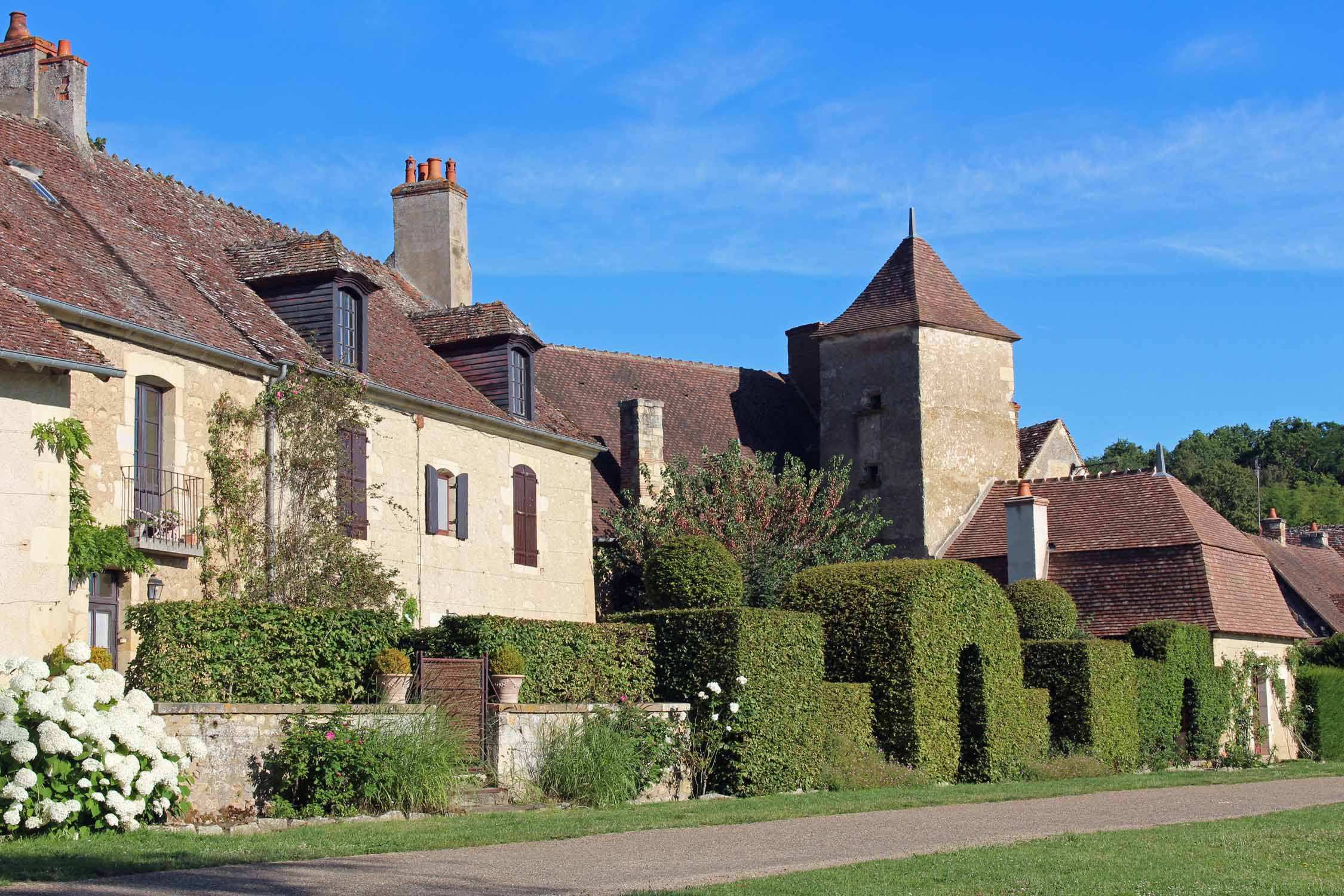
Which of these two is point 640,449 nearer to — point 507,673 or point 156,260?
point 156,260

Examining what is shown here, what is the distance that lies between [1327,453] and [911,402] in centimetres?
7151

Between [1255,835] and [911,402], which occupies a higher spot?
[911,402]

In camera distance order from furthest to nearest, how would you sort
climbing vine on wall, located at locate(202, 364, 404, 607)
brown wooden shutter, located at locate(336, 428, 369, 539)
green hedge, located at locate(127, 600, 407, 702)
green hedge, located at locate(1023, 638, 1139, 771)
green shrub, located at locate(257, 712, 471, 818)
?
green hedge, located at locate(1023, 638, 1139, 771), brown wooden shutter, located at locate(336, 428, 369, 539), climbing vine on wall, located at locate(202, 364, 404, 607), green hedge, located at locate(127, 600, 407, 702), green shrub, located at locate(257, 712, 471, 818)

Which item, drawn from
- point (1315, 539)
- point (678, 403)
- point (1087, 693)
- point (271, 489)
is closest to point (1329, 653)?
point (1087, 693)

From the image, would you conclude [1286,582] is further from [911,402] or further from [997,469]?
[911,402]

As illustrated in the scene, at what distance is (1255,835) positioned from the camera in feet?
39.8

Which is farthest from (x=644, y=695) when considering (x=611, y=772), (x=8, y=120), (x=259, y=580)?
(x=8, y=120)

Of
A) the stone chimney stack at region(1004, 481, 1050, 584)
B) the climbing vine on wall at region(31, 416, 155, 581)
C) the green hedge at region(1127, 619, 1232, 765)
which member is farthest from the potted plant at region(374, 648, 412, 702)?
the stone chimney stack at region(1004, 481, 1050, 584)

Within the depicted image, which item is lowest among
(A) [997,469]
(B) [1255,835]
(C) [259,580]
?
(B) [1255,835]

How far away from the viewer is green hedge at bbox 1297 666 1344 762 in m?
31.9

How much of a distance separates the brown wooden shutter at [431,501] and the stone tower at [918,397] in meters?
12.8

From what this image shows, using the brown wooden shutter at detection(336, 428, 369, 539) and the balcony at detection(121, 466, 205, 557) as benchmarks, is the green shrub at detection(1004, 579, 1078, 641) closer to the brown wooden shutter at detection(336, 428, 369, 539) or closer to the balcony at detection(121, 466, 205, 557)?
the brown wooden shutter at detection(336, 428, 369, 539)

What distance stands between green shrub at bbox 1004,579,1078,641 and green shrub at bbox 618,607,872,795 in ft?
29.5

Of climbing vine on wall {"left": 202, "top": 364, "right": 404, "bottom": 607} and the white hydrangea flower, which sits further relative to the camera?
climbing vine on wall {"left": 202, "top": 364, "right": 404, "bottom": 607}
